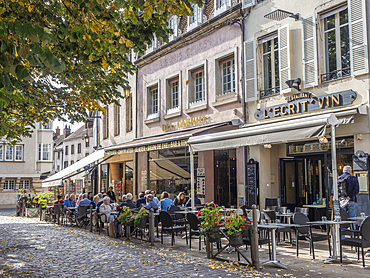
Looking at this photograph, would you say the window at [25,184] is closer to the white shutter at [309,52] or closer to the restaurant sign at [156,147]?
the restaurant sign at [156,147]

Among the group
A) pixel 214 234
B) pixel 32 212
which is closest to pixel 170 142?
pixel 214 234

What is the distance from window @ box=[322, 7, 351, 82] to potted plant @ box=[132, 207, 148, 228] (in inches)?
235

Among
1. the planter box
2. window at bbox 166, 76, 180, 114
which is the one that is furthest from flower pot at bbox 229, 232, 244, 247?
the planter box

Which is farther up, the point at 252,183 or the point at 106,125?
the point at 106,125

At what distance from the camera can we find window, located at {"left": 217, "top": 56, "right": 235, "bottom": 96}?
601 inches

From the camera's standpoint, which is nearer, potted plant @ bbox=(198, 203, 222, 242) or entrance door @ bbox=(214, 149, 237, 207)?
potted plant @ bbox=(198, 203, 222, 242)

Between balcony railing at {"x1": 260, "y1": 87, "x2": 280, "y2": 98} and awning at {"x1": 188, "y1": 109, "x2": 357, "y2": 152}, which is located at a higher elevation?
balcony railing at {"x1": 260, "y1": 87, "x2": 280, "y2": 98}

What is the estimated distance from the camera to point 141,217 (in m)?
11.1

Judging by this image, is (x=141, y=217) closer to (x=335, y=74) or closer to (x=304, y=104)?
(x=304, y=104)

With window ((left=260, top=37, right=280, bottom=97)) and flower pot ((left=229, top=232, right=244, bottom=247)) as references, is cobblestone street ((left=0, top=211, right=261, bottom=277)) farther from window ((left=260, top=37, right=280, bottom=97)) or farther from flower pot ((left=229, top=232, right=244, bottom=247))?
window ((left=260, top=37, right=280, bottom=97))

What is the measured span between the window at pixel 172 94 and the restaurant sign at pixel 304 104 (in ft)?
17.5

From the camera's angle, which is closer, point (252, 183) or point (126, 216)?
point (126, 216)

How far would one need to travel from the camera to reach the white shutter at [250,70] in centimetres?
1391

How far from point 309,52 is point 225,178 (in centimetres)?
558
